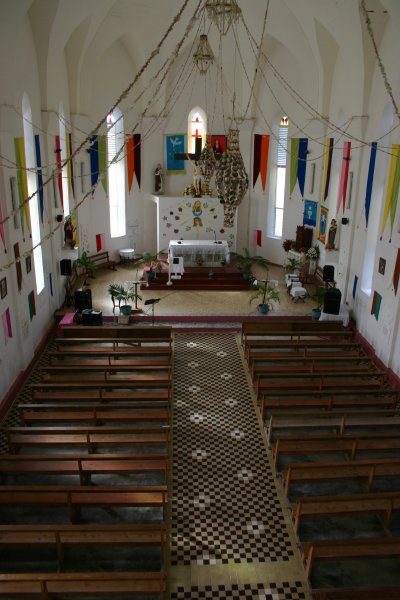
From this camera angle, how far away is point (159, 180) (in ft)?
72.2

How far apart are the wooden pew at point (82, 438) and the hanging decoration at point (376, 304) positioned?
292 inches

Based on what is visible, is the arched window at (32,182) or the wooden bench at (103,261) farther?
the wooden bench at (103,261)

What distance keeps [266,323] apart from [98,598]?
9.06 m

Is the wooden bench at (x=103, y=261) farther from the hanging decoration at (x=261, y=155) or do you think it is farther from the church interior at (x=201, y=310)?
the hanging decoration at (x=261, y=155)

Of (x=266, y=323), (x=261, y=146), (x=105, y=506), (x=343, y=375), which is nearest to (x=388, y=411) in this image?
(x=343, y=375)

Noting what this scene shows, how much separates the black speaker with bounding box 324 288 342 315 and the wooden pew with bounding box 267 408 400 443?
5.70 meters

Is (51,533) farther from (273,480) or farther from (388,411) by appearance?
(388,411)

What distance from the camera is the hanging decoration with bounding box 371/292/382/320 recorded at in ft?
44.1

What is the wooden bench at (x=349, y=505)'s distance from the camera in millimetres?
7117

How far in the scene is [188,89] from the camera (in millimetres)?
21422

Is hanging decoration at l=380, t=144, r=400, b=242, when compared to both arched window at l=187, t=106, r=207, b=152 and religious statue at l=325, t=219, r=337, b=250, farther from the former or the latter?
Answer: arched window at l=187, t=106, r=207, b=152

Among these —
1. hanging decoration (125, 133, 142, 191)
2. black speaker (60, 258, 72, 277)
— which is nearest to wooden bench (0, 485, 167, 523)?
black speaker (60, 258, 72, 277)

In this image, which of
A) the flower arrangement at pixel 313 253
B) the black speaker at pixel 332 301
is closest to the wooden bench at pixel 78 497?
the black speaker at pixel 332 301

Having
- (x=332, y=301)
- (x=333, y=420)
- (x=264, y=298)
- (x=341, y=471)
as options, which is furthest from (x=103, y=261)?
(x=341, y=471)
